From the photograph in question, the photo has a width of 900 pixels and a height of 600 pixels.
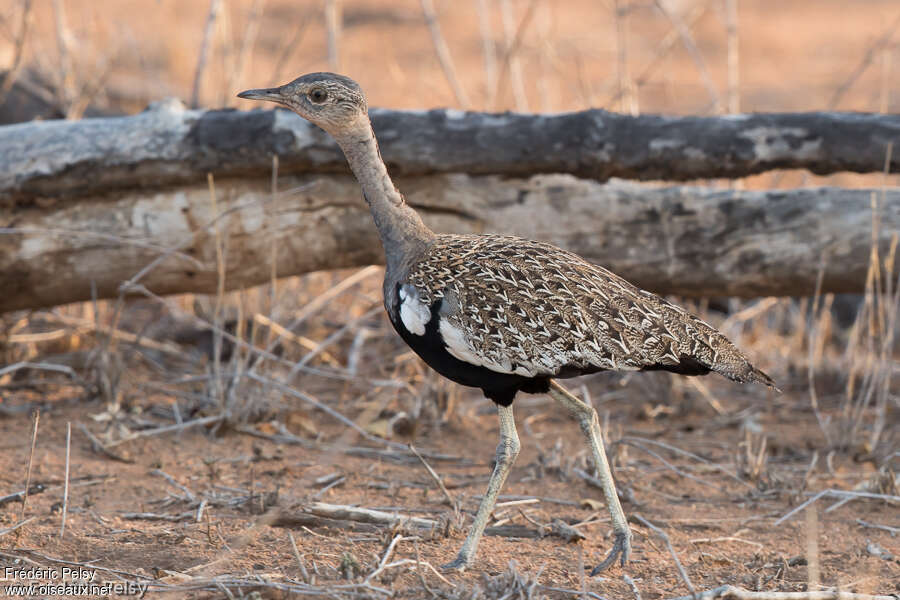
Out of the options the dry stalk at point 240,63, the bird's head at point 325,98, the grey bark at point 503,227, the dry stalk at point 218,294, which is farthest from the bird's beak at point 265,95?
the dry stalk at point 240,63

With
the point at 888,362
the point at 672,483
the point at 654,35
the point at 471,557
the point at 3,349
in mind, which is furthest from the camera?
the point at 654,35

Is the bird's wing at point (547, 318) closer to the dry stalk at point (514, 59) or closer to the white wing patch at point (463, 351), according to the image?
the white wing patch at point (463, 351)

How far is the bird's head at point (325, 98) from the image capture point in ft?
12.0

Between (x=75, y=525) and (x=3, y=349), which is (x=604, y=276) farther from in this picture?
(x=3, y=349)

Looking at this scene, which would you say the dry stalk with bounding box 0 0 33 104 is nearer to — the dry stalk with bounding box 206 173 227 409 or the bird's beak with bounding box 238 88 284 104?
the dry stalk with bounding box 206 173 227 409

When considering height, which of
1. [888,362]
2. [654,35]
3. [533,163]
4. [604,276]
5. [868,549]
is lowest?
[868,549]

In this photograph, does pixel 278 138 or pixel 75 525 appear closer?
pixel 75 525

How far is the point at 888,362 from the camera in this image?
5.06 m

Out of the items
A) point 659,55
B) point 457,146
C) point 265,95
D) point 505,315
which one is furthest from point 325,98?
point 659,55

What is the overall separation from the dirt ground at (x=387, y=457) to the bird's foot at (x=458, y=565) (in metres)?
0.04

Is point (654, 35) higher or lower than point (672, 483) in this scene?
higher

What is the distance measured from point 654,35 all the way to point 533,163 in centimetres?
1233

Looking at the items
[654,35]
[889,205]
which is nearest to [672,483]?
[889,205]

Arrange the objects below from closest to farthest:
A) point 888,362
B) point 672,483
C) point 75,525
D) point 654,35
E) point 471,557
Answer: point 471,557
point 75,525
point 672,483
point 888,362
point 654,35
